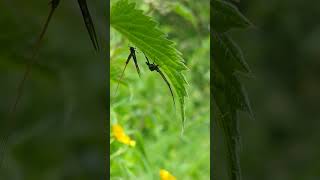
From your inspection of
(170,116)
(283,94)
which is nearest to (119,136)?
(283,94)


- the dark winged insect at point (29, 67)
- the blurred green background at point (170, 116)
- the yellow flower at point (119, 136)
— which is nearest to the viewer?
the dark winged insect at point (29, 67)

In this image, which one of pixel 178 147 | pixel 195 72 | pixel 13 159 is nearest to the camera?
pixel 13 159

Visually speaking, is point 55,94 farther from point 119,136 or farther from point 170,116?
point 170,116

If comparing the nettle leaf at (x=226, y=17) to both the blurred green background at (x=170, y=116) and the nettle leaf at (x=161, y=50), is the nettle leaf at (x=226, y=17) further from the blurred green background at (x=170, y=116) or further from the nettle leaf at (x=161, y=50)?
the blurred green background at (x=170, y=116)

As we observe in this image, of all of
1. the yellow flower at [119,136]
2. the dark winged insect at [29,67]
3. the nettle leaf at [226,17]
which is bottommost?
the yellow flower at [119,136]

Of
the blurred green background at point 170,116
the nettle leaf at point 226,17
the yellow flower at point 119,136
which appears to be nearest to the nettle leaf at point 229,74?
the nettle leaf at point 226,17

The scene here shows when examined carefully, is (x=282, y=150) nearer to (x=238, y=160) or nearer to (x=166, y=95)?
(x=238, y=160)

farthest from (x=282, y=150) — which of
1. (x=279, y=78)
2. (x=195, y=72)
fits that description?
(x=195, y=72)
